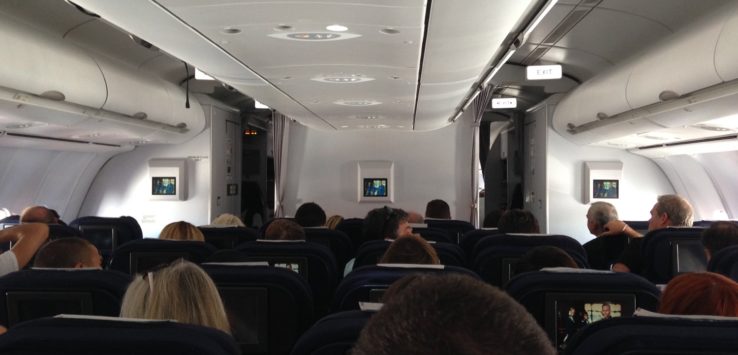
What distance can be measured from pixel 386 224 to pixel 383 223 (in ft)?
0.25

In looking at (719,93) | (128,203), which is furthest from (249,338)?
(128,203)

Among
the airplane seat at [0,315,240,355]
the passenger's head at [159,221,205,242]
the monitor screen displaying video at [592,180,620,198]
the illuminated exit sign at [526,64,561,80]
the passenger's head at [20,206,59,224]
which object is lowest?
the airplane seat at [0,315,240,355]

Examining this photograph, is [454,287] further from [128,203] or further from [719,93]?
[128,203]

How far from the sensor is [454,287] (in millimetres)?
1013

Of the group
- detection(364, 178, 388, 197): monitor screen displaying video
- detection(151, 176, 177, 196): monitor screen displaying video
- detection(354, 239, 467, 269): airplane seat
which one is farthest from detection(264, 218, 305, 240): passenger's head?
detection(364, 178, 388, 197): monitor screen displaying video

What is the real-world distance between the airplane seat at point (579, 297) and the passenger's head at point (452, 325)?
2.29m

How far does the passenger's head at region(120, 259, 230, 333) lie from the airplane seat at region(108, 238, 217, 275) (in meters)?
2.38

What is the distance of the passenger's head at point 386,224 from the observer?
6.59 metres

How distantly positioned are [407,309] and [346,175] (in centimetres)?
1162

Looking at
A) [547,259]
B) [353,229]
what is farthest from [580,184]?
[547,259]

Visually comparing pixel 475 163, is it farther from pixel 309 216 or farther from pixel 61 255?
pixel 61 255

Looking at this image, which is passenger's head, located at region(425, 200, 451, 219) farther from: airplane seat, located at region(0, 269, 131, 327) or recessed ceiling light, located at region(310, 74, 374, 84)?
airplane seat, located at region(0, 269, 131, 327)

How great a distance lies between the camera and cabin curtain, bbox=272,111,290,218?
491 inches

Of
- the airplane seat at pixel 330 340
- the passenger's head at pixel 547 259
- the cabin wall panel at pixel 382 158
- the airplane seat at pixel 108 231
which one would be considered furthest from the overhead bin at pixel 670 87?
the airplane seat at pixel 108 231
